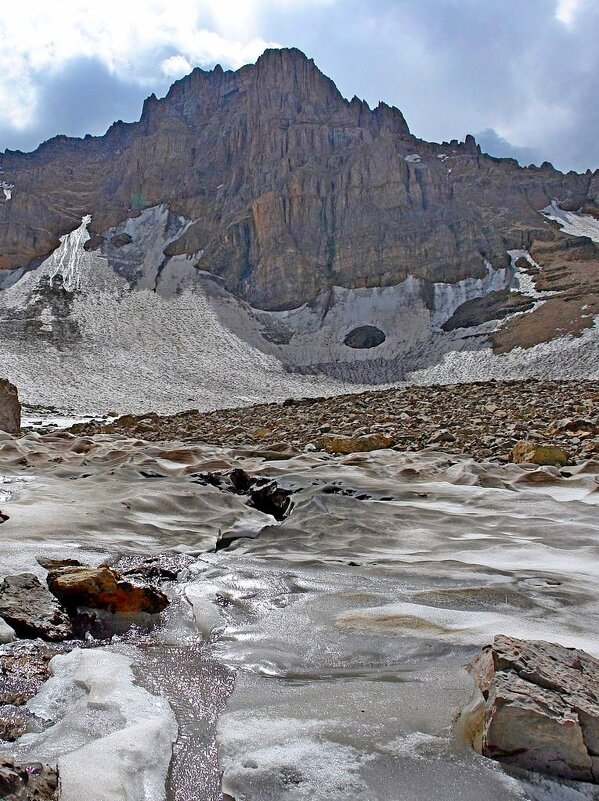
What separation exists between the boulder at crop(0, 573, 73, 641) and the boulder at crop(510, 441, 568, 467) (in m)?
5.83

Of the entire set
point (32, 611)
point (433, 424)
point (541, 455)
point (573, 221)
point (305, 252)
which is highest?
point (573, 221)

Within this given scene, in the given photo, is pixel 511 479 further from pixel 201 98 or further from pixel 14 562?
pixel 201 98

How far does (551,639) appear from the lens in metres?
2.64

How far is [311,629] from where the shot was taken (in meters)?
2.81

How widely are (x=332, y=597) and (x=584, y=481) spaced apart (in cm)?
404

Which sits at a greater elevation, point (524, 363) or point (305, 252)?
point (305, 252)

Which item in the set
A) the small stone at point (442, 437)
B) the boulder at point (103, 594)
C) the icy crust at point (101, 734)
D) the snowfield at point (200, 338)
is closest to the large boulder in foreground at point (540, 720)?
the icy crust at point (101, 734)

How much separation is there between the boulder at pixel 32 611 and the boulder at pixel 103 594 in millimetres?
61

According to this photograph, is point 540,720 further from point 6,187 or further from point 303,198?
point 6,187

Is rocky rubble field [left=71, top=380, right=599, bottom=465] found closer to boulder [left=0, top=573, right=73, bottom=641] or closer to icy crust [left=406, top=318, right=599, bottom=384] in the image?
boulder [left=0, top=573, right=73, bottom=641]

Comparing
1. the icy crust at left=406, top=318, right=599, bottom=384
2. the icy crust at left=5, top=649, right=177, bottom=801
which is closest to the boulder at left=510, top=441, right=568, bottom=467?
the icy crust at left=5, top=649, right=177, bottom=801

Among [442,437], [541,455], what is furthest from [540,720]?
[442,437]

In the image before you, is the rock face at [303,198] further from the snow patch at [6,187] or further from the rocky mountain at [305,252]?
the snow patch at [6,187]

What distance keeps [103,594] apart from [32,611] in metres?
0.33
